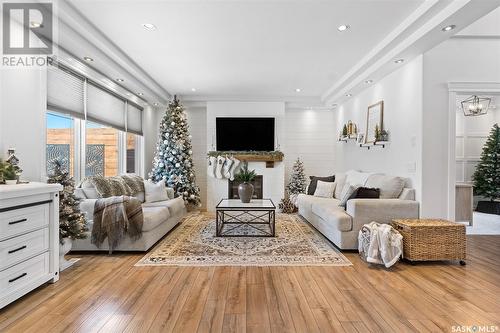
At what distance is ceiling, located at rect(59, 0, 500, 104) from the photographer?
3.13 meters

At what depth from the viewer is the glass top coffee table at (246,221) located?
4.56 metres

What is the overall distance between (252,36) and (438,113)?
2785 millimetres

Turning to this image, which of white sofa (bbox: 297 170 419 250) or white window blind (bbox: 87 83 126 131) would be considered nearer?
white sofa (bbox: 297 170 419 250)

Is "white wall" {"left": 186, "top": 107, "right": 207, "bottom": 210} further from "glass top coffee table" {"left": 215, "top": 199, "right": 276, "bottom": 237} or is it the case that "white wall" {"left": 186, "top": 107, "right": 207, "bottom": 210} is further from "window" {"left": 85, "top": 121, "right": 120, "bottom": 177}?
"window" {"left": 85, "top": 121, "right": 120, "bottom": 177}

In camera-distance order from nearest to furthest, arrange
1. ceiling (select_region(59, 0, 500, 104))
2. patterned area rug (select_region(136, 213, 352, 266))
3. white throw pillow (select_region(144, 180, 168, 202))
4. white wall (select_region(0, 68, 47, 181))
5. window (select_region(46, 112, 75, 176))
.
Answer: white wall (select_region(0, 68, 47, 181)), ceiling (select_region(59, 0, 500, 104)), patterned area rug (select_region(136, 213, 352, 266)), window (select_region(46, 112, 75, 176)), white throw pillow (select_region(144, 180, 168, 202))

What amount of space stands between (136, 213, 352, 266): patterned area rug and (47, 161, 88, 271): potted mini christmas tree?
30.4 inches

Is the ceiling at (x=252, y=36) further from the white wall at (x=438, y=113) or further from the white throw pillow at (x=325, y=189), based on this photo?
the white throw pillow at (x=325, y=189)

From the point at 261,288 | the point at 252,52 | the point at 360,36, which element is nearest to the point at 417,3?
the point at 360,36

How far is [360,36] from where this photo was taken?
3.88m

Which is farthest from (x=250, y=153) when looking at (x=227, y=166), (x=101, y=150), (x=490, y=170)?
(x=490, y=170)

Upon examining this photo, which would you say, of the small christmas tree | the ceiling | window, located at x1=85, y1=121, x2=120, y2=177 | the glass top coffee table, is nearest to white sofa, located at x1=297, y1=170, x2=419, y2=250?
the glass top coffee table

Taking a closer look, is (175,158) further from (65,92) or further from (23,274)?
(23,274)

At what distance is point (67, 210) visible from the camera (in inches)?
126

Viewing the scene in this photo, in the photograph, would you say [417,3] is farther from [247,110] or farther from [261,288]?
[247,110]
